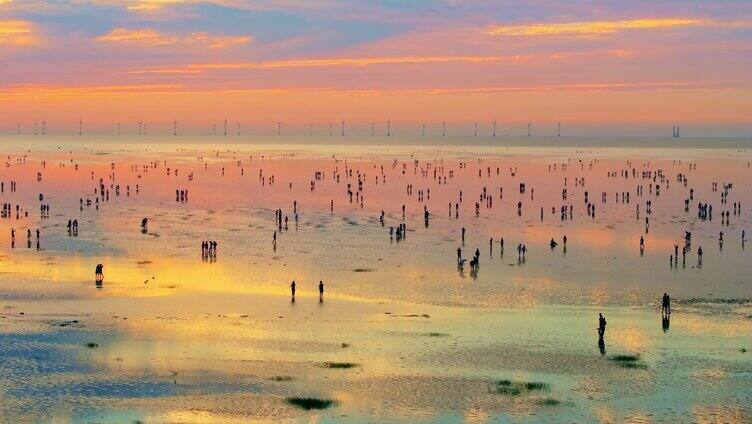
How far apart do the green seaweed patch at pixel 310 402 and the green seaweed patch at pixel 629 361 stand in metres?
16.1

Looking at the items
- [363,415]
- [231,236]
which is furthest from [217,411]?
[231,236]

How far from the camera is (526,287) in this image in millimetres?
70812

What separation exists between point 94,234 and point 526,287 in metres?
50.6

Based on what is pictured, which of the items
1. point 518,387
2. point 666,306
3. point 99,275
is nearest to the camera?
point 518,387

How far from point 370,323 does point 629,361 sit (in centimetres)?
1617

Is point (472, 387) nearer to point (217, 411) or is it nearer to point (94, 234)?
point (217, 411)

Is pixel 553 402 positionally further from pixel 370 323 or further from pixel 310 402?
pixel 370 323

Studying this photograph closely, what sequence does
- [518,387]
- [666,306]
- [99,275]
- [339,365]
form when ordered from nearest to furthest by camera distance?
A: 1. [518,387]
2. [339,365]
3. [666,306]
4. [99,275]

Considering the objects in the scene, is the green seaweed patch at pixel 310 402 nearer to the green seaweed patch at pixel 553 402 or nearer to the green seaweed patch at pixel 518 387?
the green seaweed patch at pixel 518 387

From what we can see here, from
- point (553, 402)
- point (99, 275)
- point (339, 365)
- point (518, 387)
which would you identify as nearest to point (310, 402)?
point (339, 365)

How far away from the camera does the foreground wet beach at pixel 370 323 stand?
42.8m

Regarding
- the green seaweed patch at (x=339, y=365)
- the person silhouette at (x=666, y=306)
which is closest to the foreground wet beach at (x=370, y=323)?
the green seaweed patch at (x=339, y=365)

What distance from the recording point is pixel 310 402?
42469 millimetres

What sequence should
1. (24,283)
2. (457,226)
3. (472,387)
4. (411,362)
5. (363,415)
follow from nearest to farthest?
(363,415)
(472,387)
(411,362)
(24,283)
(457,226)
